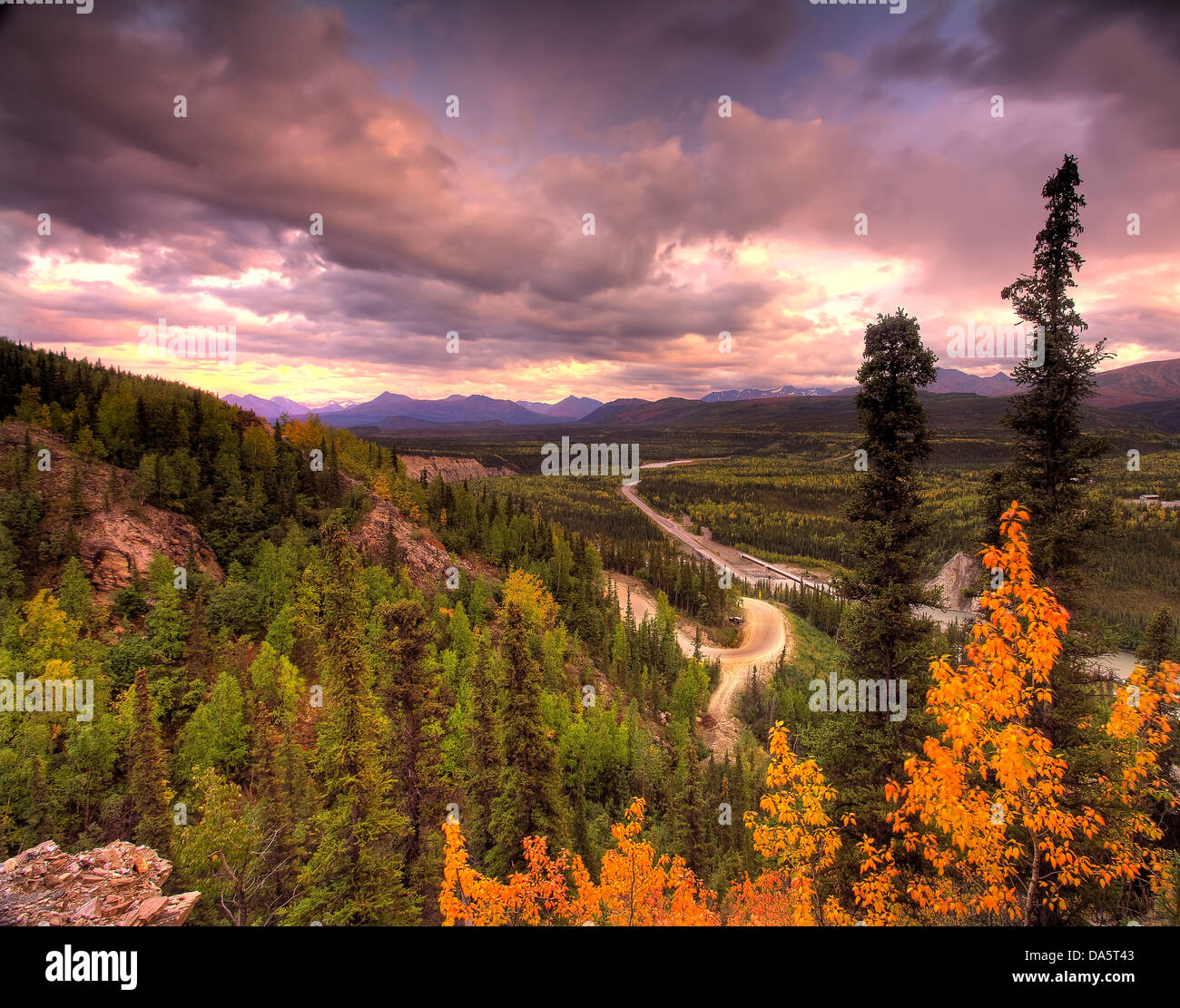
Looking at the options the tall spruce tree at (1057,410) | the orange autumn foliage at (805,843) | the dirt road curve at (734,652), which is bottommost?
the dirt road curve at (734,652)

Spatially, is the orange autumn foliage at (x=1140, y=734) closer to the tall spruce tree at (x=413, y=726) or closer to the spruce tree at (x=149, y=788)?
the tall spruce tree at (x=413, y=726)

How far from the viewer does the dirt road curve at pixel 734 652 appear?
65238mm

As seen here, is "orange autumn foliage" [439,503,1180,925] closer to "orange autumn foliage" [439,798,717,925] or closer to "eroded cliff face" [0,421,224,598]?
"orange autumn foliage" [439,798,717,925]

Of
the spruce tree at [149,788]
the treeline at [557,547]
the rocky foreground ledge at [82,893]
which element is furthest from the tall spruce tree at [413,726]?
the treeline at [557,547]

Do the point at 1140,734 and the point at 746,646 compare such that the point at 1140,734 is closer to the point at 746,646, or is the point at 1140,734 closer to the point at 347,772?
the point at 347,772

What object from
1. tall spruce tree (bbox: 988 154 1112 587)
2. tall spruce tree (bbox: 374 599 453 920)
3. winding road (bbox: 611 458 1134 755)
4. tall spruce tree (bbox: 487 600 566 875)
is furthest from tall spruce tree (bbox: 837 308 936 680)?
winding road (bbox: 611 458 1134 755)

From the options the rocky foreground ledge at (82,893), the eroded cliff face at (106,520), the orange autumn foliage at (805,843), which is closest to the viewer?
the orange autumn foliage at (805,843)

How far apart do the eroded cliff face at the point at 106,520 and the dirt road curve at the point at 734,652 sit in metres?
61.8

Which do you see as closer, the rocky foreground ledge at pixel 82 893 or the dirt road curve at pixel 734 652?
the rocky foreground ledge at pixel 82 893

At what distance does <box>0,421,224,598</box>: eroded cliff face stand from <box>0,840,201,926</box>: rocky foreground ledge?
31.9m

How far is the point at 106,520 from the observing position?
44.6 metres

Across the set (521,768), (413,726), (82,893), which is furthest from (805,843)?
(82,893)
